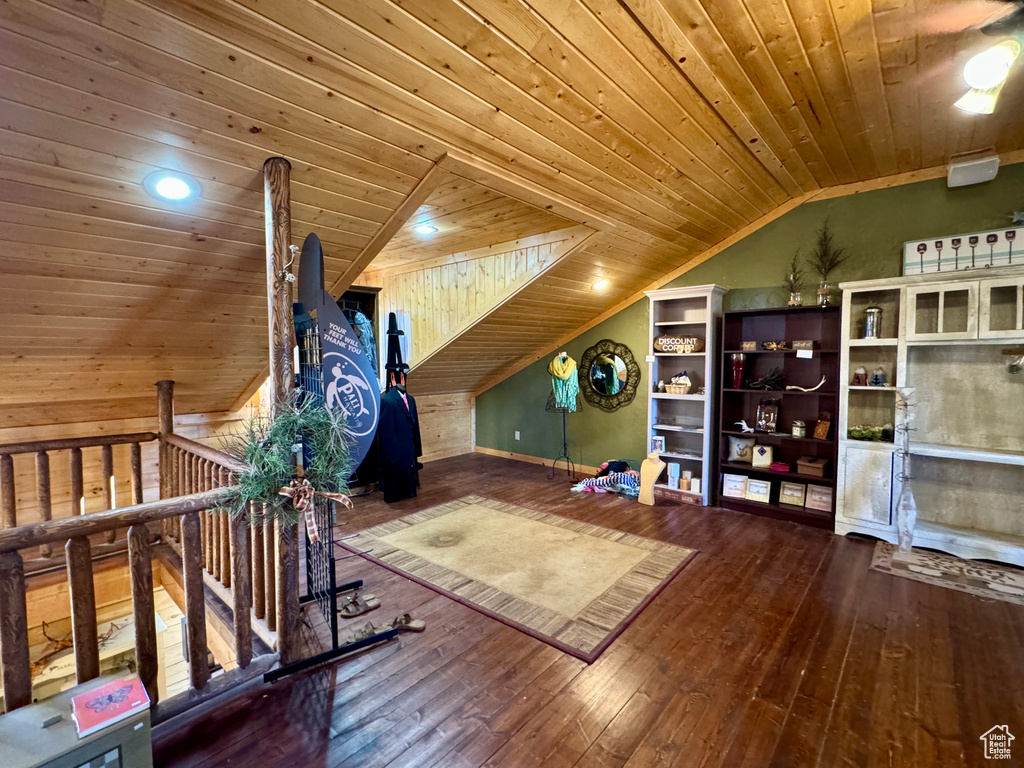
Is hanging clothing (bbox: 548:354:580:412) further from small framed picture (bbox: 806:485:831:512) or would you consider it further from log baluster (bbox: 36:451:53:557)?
log baluster (bbox: 36:451:53:557)

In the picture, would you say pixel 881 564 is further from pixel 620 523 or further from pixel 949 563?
pixel 620 523

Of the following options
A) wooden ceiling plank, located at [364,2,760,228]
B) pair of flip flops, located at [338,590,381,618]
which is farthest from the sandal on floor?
wooden ceiling plank, located at [364,2,760,228]

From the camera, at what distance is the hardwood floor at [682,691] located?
5.32ft

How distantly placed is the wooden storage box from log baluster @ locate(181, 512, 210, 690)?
4204mm

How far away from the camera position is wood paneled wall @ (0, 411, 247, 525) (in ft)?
11.1

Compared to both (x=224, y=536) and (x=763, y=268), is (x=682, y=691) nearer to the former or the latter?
(x=224, y=536)

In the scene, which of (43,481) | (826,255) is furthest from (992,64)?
(43,481)

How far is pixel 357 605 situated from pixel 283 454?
1.17 meters

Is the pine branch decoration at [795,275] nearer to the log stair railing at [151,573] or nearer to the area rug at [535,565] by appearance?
the area rug at [535,565]

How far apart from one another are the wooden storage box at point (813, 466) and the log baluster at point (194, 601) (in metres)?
4.20

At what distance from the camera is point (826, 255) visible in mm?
3830

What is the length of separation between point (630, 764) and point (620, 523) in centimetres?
237

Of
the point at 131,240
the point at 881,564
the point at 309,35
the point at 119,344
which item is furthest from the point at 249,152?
the point at 881,564

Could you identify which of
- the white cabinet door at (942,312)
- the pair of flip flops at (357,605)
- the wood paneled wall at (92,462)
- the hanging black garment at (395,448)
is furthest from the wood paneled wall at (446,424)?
the white cabinet door at (942,312)
